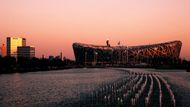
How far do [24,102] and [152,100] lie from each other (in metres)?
12.2

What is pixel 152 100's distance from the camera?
3734cm

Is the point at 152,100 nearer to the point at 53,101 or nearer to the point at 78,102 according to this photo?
the point at 78,102

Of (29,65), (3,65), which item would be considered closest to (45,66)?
(29,65)

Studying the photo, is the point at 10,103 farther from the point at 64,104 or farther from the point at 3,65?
the point at 3,65

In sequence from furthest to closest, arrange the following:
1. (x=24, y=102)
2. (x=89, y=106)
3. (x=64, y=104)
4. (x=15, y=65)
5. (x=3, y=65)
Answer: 1. (x=15, y=65)
2. (x=3, y=65)
3. (x=24, y=102)
4. (x=64, y=104)
5. (x=89, y=106)

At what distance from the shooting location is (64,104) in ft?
117

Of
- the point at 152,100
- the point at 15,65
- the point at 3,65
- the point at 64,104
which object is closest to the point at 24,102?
the point at 64,104

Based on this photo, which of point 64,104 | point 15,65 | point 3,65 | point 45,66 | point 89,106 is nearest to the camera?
point 89,106

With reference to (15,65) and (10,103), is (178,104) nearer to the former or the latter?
(10,103)

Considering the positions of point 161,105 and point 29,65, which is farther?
point 29,65

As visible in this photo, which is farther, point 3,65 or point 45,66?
point 45,66

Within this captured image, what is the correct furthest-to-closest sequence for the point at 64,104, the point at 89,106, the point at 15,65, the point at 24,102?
the point at 15,65, the point at 24,102, the point at 64,104, the point at 89,106

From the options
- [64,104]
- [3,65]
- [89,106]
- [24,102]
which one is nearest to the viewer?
[89,106]

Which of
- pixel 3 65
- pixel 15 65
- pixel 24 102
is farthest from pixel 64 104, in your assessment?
pixel 15 65
